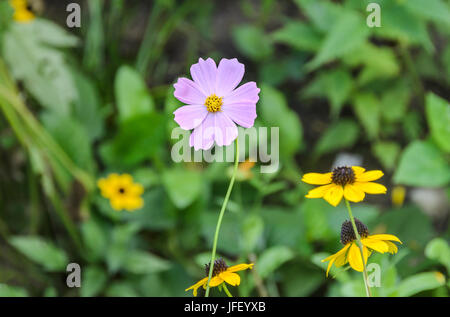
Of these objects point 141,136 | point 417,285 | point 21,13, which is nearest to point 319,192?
point 417,285

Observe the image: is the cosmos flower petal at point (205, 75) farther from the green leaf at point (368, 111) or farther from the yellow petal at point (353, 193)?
the green leaf at point (368, 111)

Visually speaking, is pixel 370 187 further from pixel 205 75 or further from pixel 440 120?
pixel 440 120

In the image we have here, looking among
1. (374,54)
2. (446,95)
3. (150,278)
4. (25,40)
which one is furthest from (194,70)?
(446,95)

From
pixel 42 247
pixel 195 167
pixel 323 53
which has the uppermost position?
pixel 323 53

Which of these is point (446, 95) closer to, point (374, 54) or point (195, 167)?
point (374, 54)

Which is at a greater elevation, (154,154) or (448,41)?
(448,41)

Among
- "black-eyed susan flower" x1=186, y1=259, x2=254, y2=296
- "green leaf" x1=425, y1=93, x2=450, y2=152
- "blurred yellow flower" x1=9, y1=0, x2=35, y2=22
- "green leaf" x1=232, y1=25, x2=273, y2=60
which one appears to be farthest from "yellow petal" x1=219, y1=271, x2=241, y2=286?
"green leaf" x1=232, y1=25, x2=273, y2=60

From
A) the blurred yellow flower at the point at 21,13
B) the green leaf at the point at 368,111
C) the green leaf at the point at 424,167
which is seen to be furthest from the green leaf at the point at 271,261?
the blurred yellow flower at the point at 21,13
